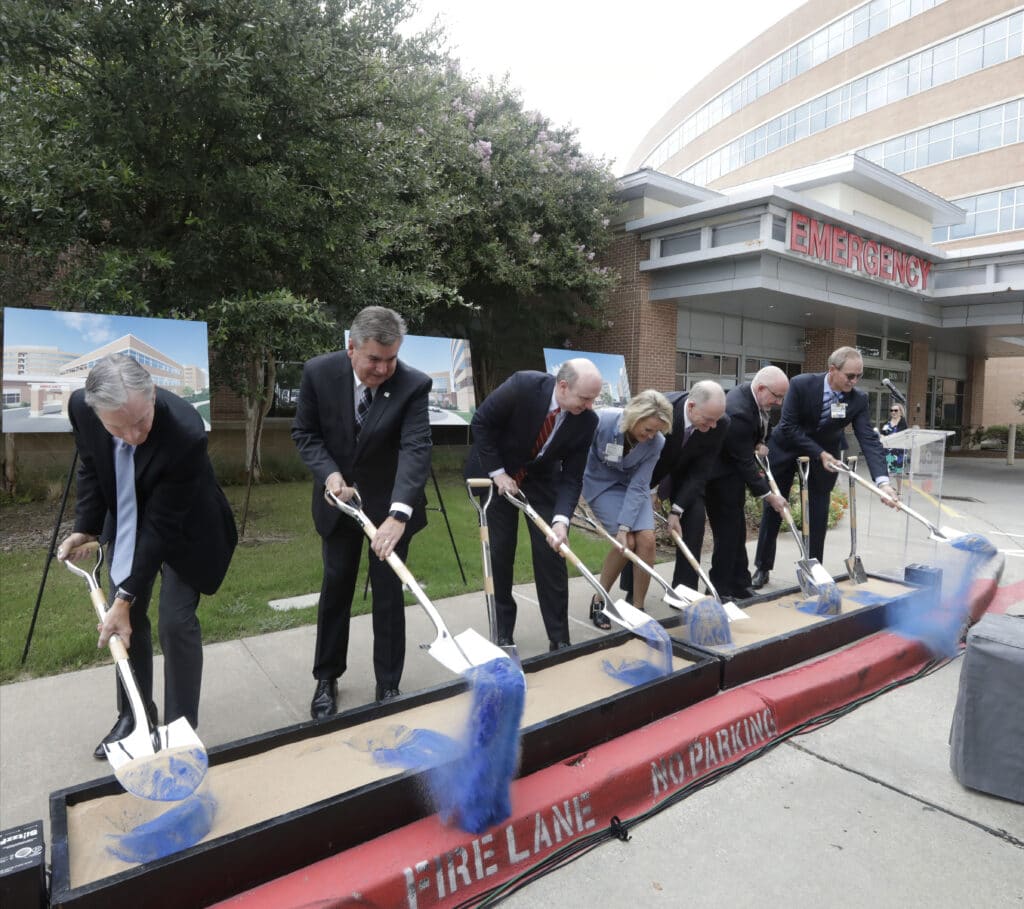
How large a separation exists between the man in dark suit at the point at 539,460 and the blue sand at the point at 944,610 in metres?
2.19

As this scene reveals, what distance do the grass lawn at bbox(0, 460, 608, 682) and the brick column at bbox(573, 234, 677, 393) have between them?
262 inches

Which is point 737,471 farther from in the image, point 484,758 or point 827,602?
point 484,758

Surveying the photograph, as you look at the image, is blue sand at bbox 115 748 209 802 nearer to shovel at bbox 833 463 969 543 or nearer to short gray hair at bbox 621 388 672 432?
short gray hair at bbox 621 388 672 432

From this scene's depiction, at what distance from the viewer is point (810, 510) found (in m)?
5.63

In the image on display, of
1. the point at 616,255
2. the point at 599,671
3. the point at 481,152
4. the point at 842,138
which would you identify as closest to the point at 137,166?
the point at 599,671

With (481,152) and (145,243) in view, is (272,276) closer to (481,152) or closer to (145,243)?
(145,243)

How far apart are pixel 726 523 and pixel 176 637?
3.78 metres

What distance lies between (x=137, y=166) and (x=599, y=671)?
579 centimetres

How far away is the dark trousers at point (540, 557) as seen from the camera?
3910 mm

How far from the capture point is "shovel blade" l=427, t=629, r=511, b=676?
233cm

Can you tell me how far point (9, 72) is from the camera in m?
5.51

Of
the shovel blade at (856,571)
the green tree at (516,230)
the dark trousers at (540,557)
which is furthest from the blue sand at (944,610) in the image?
the green tree at (516,230)

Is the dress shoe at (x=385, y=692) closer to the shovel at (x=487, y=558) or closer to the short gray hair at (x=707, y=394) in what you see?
the shovel at (x=487, y=558)

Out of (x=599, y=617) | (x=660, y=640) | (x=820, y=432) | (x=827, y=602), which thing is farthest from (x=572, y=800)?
(x=820, y=432)
